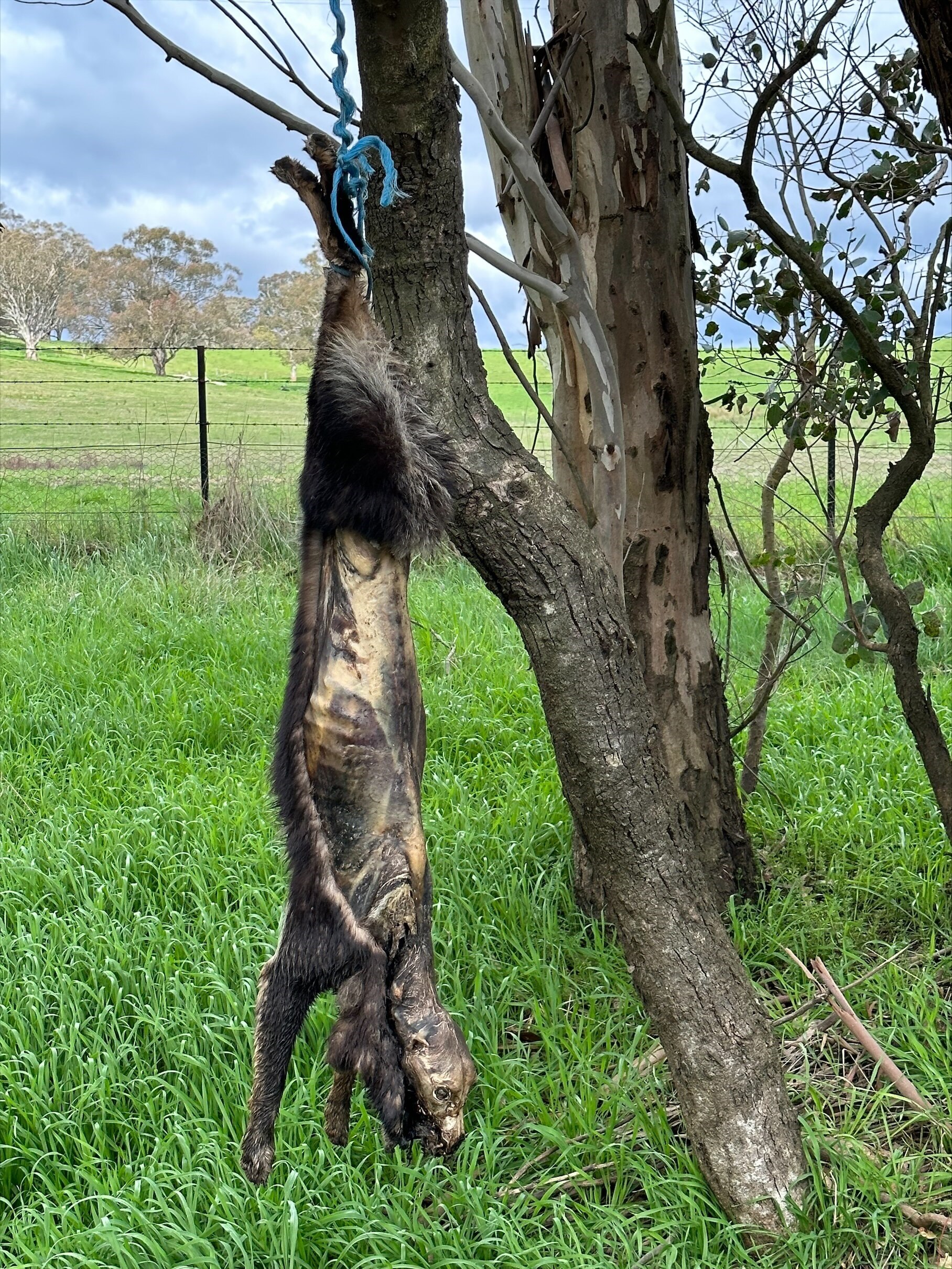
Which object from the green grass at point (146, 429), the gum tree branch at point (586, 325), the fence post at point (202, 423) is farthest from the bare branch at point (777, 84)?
the fence post at point (202, 423)

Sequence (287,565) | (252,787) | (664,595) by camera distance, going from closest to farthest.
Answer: (664,595), (252,787), (287,565)

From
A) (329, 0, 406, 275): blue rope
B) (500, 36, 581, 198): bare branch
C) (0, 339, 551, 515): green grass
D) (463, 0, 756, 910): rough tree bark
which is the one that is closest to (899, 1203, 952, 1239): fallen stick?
(463, 0, 756, 910): rough tree bark

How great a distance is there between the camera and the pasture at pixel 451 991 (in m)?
2.27

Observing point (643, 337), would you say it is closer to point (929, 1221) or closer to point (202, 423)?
point (929, 1221)

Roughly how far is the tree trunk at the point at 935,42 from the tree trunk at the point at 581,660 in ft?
3.86

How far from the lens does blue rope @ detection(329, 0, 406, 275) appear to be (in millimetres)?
1209

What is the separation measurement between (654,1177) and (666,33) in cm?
316

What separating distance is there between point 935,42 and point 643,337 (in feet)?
3.47

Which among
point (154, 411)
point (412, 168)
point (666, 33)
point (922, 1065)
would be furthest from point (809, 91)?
point (154, 411)

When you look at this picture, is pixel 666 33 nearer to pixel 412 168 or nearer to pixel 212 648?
pixel 412 168

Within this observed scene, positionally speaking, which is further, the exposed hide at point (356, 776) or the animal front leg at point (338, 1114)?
the animal front leg at point (338, 1114)

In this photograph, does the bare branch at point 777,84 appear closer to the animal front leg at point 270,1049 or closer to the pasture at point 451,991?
the pasture at point 451,991

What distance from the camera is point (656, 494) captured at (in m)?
3.18

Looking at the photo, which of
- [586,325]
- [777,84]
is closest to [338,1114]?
[586,325]
